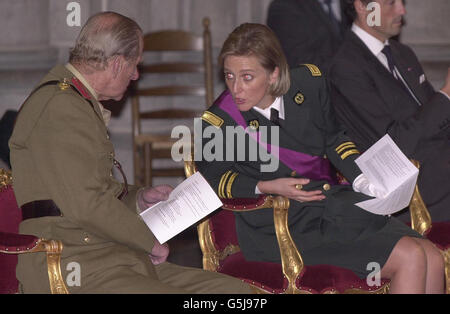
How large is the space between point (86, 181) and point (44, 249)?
0.27 meters

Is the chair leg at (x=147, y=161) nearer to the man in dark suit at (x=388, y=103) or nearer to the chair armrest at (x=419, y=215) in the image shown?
the man in dark suit at (x=388, y=103)

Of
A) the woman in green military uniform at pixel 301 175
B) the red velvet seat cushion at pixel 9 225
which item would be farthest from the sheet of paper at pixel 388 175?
the red velvet seat cushion at pixel 9 225

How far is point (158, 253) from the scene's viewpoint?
263 cm

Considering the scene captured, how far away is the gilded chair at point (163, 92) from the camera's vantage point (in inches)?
239

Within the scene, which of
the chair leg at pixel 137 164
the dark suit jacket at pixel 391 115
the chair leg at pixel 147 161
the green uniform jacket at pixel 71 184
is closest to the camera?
the green uniform jacket at pixel 71 184

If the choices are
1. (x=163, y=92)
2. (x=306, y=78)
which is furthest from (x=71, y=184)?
(x=163, y=92)

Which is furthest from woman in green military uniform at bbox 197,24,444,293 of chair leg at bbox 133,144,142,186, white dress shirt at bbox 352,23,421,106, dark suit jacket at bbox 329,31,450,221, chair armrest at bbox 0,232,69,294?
chair leg at bbox 133,144,142,186

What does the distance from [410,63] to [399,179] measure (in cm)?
111

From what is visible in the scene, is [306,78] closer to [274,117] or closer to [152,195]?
[274,117]

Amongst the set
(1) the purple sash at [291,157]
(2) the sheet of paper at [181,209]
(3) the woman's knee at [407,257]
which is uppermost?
(1) the purple sash at [291,157]

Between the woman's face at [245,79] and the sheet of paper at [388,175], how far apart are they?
0.52 meters

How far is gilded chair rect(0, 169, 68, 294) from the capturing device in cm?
241

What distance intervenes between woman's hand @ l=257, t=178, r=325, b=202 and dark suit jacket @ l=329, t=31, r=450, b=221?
23.4 inches

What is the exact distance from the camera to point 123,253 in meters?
2.55
